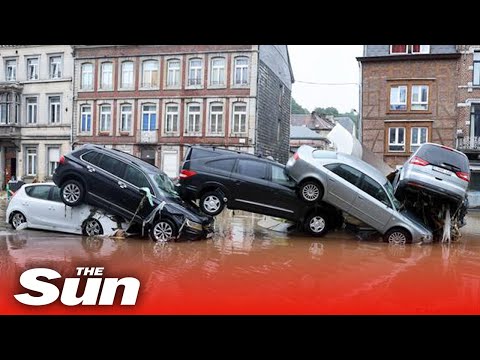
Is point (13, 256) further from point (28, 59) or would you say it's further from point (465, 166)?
point (465, 166)

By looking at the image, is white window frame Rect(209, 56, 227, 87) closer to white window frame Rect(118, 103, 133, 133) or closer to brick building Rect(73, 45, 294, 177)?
brick building Rect(73, 45, 294, 177)

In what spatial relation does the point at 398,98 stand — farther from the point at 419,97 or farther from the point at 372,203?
the point at 372,203

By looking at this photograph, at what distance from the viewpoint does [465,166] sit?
893 centimetres

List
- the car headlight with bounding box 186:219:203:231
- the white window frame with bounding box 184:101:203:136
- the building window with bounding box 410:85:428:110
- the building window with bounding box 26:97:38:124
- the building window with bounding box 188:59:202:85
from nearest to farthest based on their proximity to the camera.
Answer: the car headlight with bounding box 186:219:203:231, the building window with bounding box 26:97:38:124, the building window with bounding box 188:59:202:85, the white window frame with bounding box 184:101:203:136, the building window with bounding box 410:85:428:110

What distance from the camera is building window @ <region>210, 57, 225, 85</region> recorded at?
12.1 meters

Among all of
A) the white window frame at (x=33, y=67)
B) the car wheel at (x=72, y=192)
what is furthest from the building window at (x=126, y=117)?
the car wheel at (x=72, y=192)

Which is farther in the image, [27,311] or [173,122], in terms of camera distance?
[173,122]

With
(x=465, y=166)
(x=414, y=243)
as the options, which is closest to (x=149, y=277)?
(x=414, y=243)

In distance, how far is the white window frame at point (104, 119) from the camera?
11.5m

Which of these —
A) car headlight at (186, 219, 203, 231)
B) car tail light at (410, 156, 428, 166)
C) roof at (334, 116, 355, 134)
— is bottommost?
car headlight at (186, 219, 203, 231)

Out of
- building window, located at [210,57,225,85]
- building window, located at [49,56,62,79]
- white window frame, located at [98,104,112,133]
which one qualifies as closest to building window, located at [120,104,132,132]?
white window frame, located at [98,104,112,133]

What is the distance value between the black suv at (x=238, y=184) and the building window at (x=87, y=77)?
3653 mm
